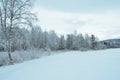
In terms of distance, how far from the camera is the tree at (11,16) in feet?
46.6

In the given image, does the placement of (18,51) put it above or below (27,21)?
below

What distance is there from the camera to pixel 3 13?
14.3 m

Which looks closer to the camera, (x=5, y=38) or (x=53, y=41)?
(x=5, y=38)

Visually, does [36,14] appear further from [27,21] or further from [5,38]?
[5,38]

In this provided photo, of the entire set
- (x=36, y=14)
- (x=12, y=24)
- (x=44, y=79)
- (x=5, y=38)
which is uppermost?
(x=36, y=14)

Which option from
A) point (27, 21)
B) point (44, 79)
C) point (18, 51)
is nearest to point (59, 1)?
point (27, 21)

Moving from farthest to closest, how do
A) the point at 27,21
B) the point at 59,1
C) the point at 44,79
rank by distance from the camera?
the point at 27,21
the point at 59,1
the point at 44,79

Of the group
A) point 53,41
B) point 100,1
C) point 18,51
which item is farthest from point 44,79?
point 53,41

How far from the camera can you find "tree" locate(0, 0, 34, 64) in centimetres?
1422

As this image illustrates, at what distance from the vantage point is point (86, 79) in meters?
3.95

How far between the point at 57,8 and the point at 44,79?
33.0 feet

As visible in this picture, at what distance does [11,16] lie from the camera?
1426 centimetres

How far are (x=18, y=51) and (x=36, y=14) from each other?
4437mm

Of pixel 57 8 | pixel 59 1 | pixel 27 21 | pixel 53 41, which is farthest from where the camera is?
pixel 53 41
